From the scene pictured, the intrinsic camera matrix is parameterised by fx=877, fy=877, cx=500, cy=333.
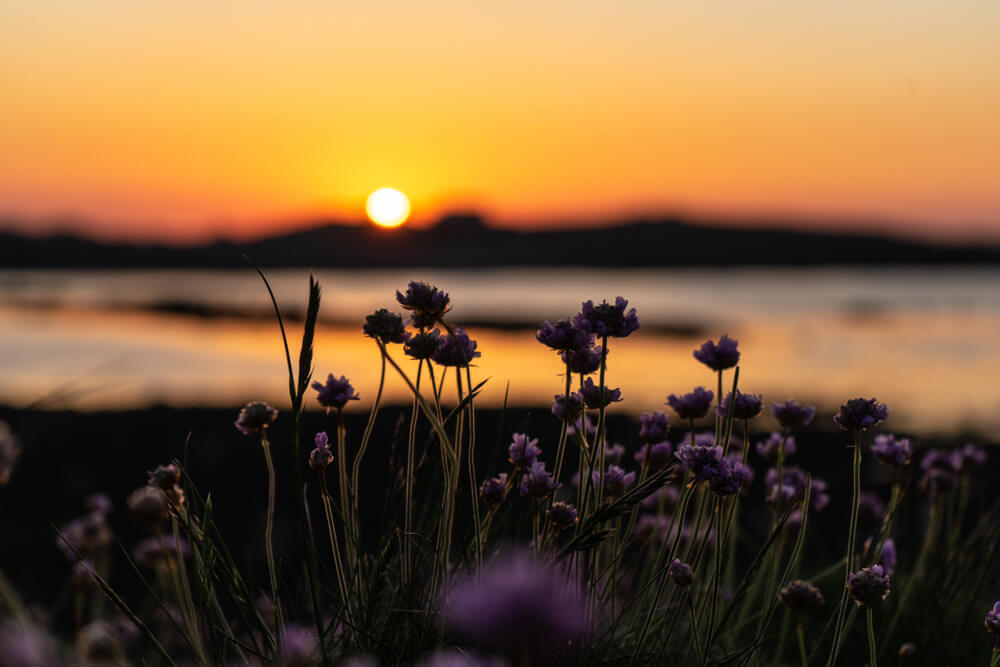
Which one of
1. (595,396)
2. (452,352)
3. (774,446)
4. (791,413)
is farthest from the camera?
(774,446)

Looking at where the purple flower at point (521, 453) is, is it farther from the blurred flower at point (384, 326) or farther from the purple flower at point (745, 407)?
the blurred flower at point (384, 326)

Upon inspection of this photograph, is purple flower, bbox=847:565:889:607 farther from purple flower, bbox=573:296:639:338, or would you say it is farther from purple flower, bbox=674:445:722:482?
purple flower, bbox=573:296:639:338

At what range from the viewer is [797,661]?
9.09 ft

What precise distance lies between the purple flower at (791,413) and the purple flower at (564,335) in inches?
28.5

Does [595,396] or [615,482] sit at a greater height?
[595,396]

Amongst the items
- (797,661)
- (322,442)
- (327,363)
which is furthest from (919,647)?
(327,363)

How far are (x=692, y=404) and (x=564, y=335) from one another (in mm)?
529

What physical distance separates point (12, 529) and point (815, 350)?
54.5ft

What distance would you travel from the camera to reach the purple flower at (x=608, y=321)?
2000 mm

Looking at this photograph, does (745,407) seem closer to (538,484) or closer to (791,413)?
(791,413)

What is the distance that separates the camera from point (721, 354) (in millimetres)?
2203

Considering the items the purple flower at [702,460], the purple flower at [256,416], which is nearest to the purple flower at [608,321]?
the purple flower at [702,460]

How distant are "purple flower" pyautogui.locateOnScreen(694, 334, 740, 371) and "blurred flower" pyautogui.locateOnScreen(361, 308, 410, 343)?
0.81 meters

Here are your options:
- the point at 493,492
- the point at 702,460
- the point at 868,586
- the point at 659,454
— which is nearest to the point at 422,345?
the point at 493,492
